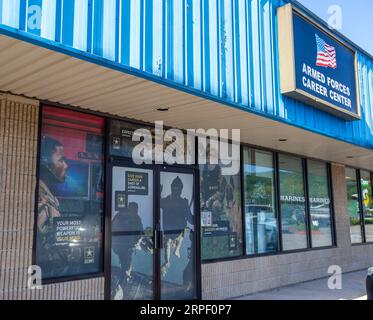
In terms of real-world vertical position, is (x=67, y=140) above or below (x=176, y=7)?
below

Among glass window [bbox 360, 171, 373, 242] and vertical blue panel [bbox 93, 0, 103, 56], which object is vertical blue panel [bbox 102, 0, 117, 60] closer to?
vertical blue panel [bbox 93, 0, 103, 56]

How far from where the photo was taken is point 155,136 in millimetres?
7137

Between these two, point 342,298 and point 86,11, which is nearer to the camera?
point 86,11

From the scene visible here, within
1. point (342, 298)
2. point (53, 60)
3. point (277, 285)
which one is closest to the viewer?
point (53, 60)

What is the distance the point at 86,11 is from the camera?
169 inches

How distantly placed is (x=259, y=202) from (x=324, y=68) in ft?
9.81

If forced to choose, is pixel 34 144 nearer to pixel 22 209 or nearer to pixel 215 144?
pixel 22 209

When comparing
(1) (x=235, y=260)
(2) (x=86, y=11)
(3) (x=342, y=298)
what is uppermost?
(2) (x=86, y=11)

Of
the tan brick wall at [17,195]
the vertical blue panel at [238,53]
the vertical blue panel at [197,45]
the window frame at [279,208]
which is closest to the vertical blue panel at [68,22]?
the tan brick wall at [17,195]

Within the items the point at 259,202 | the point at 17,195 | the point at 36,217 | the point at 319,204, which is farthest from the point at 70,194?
the point at 319,204

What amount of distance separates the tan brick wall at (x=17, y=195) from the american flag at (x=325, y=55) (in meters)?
5.21

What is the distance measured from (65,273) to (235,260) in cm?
353

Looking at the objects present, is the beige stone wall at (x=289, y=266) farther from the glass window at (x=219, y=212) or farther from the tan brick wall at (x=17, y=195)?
the tan brick wall at (x=17, y=195)
